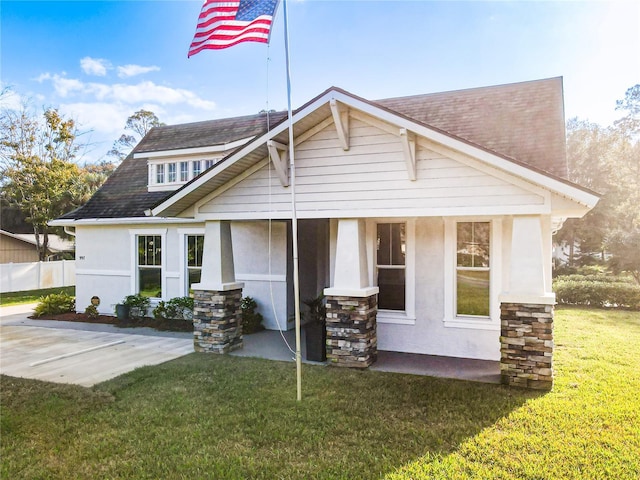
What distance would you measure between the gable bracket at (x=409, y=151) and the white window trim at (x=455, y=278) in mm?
1646

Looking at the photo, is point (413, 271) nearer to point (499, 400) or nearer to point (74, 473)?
point (499, 400)

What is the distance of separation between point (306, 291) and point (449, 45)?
7782mm

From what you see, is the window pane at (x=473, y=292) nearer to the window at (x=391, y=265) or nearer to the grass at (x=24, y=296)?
the window at (x=391, y=265)

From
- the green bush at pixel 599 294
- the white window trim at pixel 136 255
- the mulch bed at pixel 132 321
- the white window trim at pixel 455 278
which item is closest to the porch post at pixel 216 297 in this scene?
the mulch bed at pixel 132 321

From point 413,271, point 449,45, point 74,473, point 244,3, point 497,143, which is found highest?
point 449,45

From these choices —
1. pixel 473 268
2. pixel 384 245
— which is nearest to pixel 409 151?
pixel 384 245

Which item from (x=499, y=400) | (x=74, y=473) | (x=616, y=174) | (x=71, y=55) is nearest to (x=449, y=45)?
(x=499, y=400)

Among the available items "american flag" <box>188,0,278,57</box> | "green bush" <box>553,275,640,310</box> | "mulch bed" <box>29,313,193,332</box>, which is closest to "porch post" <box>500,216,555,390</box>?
"american flag" <box>188,0,278,57</box>

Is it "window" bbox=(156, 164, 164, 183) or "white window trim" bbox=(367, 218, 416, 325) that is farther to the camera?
"window" bbox=(156, 164, 164, 183)

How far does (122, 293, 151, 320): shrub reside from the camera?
502 inches

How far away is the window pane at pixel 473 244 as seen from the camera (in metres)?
8.28

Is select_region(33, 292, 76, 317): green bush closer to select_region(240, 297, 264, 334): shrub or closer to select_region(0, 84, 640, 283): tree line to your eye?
select_region(240, 297, 264, 334): shrub

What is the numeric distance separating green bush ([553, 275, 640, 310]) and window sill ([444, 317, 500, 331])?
1032cm

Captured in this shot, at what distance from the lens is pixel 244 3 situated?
622 cm
